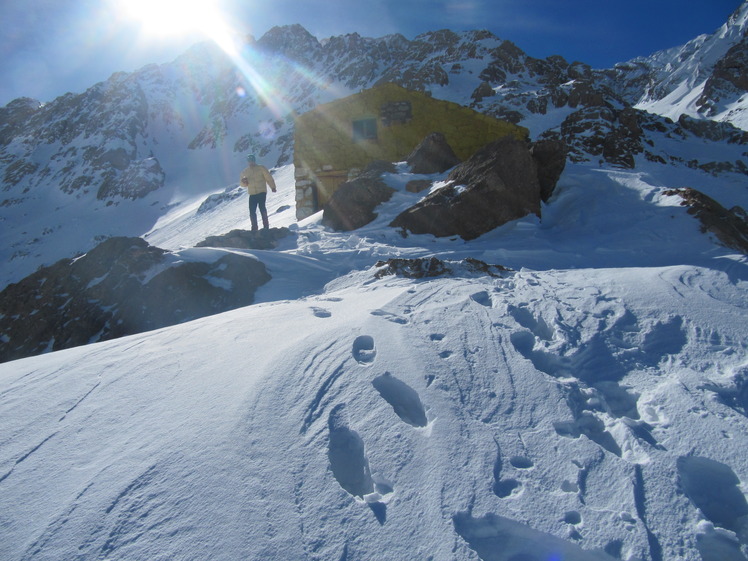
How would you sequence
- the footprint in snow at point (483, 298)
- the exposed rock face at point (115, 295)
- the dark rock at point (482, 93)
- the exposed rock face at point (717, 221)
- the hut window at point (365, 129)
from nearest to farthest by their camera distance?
the footprint in snow at point (483, 298) → the exposed rock face at point (717, 221) → the exposed rock face at point (115, 295) → the hut window at point (365, 129) → the dark rock at point (482, 93)

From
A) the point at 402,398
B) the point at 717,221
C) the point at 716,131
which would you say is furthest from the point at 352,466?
the point at 716,131

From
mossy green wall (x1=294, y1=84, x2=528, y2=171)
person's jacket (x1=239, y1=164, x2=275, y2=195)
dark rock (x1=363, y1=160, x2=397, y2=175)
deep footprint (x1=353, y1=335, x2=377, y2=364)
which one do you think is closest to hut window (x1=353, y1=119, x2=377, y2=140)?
mossy green wall (x1=294, y1=84, x2=528, y2=171)

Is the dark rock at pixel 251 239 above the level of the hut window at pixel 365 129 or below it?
below

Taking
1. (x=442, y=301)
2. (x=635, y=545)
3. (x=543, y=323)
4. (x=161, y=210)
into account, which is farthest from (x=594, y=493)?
(x=161, y=210)

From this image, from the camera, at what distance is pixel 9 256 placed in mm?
59719

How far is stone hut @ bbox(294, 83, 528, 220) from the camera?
13.8m

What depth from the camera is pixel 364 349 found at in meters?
2.88

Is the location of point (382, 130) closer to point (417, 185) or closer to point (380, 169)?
point (380, 169)

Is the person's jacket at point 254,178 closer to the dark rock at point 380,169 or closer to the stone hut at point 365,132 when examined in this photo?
the dark rock at point 380,169

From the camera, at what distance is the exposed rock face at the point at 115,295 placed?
17.5ft

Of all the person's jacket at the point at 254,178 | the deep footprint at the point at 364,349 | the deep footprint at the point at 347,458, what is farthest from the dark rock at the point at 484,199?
the deep footprint at the point at 347,458

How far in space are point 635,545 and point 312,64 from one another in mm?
105181

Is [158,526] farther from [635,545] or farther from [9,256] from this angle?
[9,256]

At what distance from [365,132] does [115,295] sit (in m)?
10.8
